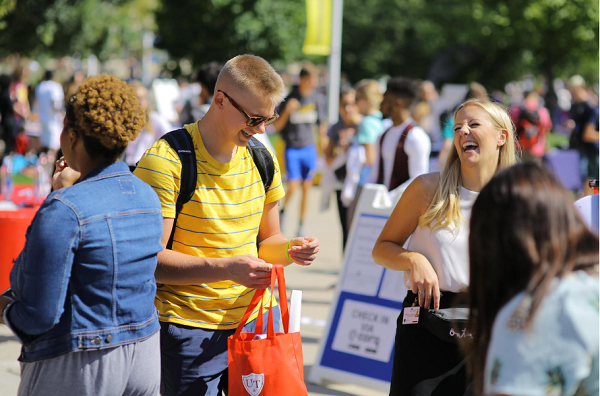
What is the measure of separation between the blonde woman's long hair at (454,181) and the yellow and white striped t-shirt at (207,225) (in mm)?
742

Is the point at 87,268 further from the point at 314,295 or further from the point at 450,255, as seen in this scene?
the point at 314,295

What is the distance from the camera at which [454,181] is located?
2.96 meters

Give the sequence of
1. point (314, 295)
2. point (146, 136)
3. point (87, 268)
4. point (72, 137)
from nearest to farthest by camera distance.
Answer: point (87, 268), point (72, 137), point (314, 295), point (146, 136)

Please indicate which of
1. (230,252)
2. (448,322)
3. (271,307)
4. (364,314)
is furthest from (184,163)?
(364,314)

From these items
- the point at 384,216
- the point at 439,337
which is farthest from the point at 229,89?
the point at 384,216

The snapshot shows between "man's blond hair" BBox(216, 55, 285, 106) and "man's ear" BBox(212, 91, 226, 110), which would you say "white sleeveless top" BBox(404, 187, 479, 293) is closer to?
"man's blond hair" BBox(216, 55, 285, 106)

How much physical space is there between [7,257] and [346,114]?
443cm

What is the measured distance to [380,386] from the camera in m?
4.75

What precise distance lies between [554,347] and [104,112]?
1.42m

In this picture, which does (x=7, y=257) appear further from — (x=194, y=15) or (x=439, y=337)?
(x=194, y=15)

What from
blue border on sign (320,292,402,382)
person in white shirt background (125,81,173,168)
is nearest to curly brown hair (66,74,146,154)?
blue border on sign (320,292,402,382)

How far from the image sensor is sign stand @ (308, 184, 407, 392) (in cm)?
487

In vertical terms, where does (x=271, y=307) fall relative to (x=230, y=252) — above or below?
below

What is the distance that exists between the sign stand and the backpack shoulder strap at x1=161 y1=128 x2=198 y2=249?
2453 mm
